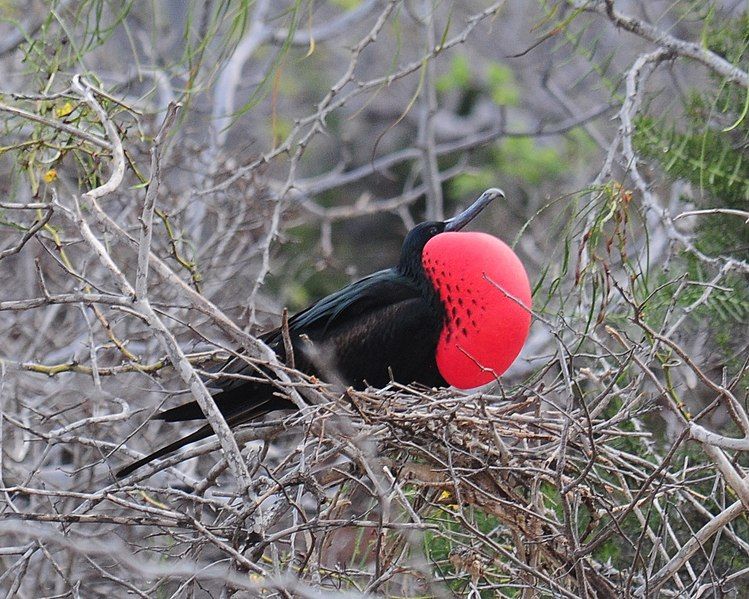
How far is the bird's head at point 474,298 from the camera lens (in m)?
2.52

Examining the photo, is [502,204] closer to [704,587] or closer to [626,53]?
[626,53]

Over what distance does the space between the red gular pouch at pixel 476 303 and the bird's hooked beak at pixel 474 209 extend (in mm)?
68

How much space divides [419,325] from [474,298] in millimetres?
178

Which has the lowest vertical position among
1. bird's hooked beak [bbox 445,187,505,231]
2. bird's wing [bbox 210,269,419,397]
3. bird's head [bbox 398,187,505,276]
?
bird's wing [bbox 210,269,419,397]

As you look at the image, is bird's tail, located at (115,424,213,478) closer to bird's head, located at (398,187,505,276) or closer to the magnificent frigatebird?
the magnificent frigatebird

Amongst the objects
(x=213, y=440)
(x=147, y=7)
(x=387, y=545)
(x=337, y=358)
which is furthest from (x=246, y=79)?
(x=387, y=545)

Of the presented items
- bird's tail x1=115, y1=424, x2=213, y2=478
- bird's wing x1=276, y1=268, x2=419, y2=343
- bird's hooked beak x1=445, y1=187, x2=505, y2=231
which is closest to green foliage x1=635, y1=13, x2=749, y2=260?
bird's hooked beak x1=445, y1=187, x2=505, y2=231

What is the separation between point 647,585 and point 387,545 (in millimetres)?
532

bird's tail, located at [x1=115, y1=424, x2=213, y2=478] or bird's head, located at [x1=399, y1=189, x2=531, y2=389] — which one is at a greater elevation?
bird's head, located at [x1=399, y1=189, x2=531, y2=389]

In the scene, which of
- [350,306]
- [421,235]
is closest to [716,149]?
[421,235]

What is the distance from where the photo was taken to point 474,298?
2.60 metres

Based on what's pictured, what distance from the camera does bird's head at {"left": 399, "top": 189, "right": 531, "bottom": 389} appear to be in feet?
8.25

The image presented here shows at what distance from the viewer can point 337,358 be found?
109 inches

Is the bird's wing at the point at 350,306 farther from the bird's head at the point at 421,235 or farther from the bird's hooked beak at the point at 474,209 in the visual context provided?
the bird's hooked beak at the point at 474,209
